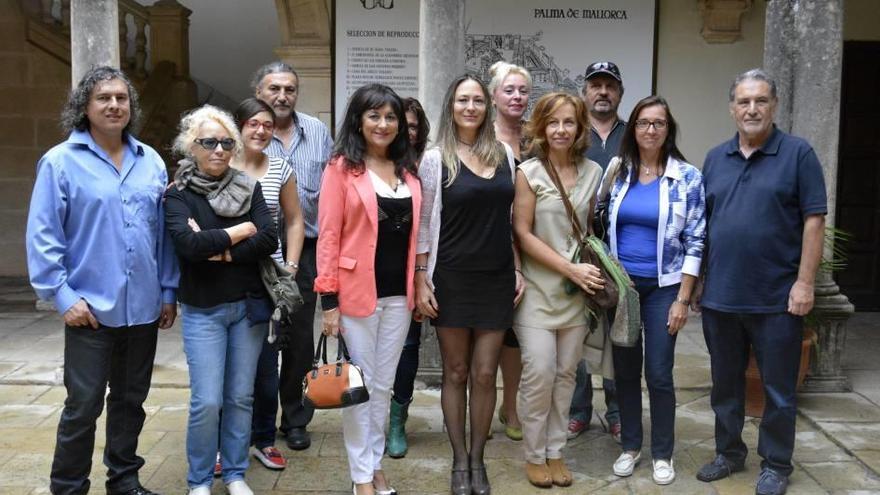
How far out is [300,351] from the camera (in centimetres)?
461

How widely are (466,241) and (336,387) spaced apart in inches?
33.7

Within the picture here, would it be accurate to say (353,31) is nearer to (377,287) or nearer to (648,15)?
(648,15)

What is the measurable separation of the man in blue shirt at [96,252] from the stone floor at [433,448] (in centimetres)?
68

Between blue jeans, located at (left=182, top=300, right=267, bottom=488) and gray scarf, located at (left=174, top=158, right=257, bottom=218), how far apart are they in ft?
1.34

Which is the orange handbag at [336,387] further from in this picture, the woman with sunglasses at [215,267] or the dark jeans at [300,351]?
the dark jeans at [300,351]

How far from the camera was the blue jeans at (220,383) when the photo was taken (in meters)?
3.68

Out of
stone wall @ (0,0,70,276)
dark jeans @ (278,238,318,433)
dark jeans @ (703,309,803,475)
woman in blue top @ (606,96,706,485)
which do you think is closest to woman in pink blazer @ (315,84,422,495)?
dark jeans @ (278,238,318,433)

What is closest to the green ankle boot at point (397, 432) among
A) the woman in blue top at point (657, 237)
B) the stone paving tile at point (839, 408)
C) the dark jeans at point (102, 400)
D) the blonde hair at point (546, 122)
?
the woman in blue top at point (657, 237)

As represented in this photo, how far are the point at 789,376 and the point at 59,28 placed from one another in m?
8.67

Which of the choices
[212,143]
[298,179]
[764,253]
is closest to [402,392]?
[298,179]

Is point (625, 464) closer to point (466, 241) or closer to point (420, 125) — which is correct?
point (466, 241)

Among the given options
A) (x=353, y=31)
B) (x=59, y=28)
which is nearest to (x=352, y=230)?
(x=353, y=31)

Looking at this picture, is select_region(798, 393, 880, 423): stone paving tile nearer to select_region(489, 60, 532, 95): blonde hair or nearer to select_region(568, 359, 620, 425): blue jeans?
select_region(568, 359, 620, 425): blue jeans

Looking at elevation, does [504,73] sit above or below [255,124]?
above
